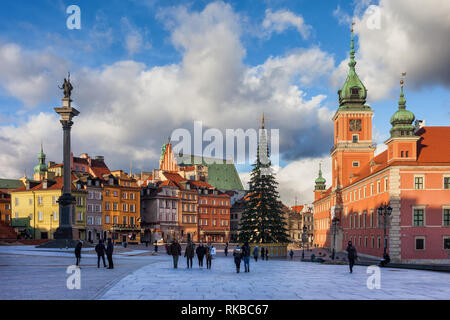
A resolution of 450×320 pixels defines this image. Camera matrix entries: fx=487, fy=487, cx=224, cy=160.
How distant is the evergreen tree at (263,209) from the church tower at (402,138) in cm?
1433

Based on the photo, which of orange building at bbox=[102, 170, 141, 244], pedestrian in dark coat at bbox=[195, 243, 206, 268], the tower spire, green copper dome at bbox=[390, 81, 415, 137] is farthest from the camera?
orange building at bbox=[102, 170, 141, 244]

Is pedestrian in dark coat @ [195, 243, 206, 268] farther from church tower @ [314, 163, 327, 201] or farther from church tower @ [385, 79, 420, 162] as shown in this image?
church tower @ [314, 163, 327, 201]

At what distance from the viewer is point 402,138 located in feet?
174

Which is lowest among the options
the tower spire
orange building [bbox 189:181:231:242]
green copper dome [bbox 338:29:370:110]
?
orange building [bbox 189:181:231:242]

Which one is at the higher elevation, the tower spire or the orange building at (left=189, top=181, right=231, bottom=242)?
the tower spire

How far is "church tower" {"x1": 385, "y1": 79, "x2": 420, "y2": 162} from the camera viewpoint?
173 ft

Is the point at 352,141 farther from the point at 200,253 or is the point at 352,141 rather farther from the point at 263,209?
the point at 200,253

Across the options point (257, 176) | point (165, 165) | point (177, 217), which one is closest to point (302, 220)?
point (165, 165)

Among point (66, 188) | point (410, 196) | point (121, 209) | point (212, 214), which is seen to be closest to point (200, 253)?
point (66, 188)

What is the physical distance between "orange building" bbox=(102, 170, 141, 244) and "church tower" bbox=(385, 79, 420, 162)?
5934 centimetres

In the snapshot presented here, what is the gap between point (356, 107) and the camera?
8662 centimetres

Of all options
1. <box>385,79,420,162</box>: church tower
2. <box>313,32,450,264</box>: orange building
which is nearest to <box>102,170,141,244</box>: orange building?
<box>313,32,450,264</box>: orange building

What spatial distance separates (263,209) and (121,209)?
48.3 meters
